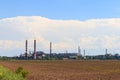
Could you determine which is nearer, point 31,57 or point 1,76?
point 1,76

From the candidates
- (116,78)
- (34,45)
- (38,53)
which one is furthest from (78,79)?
(38,53)

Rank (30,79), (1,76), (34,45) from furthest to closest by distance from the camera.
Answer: (34,45) → (30,79) → (1,76)

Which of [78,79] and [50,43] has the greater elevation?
[50,43]

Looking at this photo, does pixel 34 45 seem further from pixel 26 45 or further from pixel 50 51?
pixel 50 51

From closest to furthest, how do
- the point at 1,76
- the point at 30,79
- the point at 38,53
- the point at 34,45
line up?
the point at 1,76, the point at 30,79, the point at 34,45, the point at 38,53

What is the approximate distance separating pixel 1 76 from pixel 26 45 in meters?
153

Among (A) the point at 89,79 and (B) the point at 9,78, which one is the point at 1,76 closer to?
(B) the point at 9,78

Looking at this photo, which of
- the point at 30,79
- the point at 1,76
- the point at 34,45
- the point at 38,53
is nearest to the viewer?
the point at 1,76

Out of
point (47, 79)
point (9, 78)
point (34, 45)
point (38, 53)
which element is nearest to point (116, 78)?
point (47, 79)

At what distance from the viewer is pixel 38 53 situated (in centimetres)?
19338

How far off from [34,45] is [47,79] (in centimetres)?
14088

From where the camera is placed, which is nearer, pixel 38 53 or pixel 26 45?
pixel 26 45

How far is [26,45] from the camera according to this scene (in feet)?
577

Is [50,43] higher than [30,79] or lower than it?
higher
